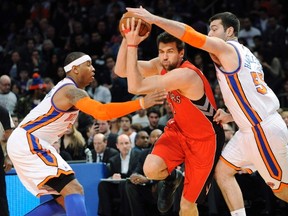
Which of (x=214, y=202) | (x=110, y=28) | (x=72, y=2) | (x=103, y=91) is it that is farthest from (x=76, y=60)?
(x=72, y=2)

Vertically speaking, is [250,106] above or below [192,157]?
above

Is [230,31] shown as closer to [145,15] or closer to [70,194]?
[145,15]

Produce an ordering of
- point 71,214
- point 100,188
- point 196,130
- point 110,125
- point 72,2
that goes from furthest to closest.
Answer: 1. point 72,2
2. point 110,125
3. point 100,188
4. point 196,130
5. point 71,214

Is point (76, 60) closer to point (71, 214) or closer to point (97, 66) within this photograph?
point (71, 214)

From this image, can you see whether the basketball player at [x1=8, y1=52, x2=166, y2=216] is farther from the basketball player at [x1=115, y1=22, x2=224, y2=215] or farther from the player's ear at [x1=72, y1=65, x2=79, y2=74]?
the basketball player at [x1=115, y1=22, x2=224, y2=215]

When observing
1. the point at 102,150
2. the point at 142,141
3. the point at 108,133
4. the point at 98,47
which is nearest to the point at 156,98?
the point at 142,141

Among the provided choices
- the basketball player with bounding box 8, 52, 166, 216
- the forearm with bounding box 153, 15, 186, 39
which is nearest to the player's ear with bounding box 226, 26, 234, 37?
the forearm with bounding box 153, 15, 186, 39

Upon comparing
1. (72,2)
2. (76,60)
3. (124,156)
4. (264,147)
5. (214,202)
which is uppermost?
(72,2)

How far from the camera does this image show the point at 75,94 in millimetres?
6645

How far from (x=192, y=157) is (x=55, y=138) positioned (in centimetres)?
144

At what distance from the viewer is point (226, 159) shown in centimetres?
708

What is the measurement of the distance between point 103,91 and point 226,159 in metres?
7.48

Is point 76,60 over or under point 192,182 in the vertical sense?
over

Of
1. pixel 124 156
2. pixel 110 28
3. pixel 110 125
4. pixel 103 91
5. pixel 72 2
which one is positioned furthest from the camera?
pixel 72 2
